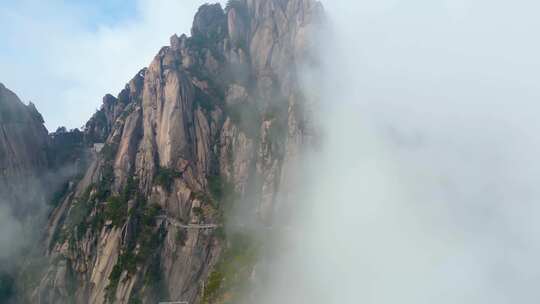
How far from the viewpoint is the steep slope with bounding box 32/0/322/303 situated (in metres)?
107

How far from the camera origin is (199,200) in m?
112

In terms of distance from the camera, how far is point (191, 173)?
381ft

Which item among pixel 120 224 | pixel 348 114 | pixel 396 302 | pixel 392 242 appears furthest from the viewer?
pixel 348 114

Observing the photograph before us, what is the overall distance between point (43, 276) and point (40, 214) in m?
18.3

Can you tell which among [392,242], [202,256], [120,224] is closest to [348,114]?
[392,242]

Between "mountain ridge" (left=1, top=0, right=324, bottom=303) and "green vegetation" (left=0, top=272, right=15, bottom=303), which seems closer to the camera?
"mountain ridge" (left=1, top=0, right=324, bottom=303)

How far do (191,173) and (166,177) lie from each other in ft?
16.6

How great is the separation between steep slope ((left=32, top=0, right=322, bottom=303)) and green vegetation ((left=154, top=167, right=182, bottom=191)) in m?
0.20

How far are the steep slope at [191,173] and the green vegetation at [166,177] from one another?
202 mm

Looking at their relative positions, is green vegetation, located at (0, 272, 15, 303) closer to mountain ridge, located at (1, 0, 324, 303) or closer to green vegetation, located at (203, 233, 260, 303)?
mountain ridge, located at (1, 0, 324, 303)

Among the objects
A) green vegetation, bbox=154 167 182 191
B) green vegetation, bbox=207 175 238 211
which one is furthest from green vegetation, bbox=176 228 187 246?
green vegetation, bbox=154 167 182 191

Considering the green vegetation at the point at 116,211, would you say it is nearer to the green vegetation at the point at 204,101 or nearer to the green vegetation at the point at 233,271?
the green vegetation at the point at 233,271

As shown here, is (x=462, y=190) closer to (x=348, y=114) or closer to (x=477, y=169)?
(x=477, y=169)

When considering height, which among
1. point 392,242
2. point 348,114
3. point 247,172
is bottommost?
point 392,242
